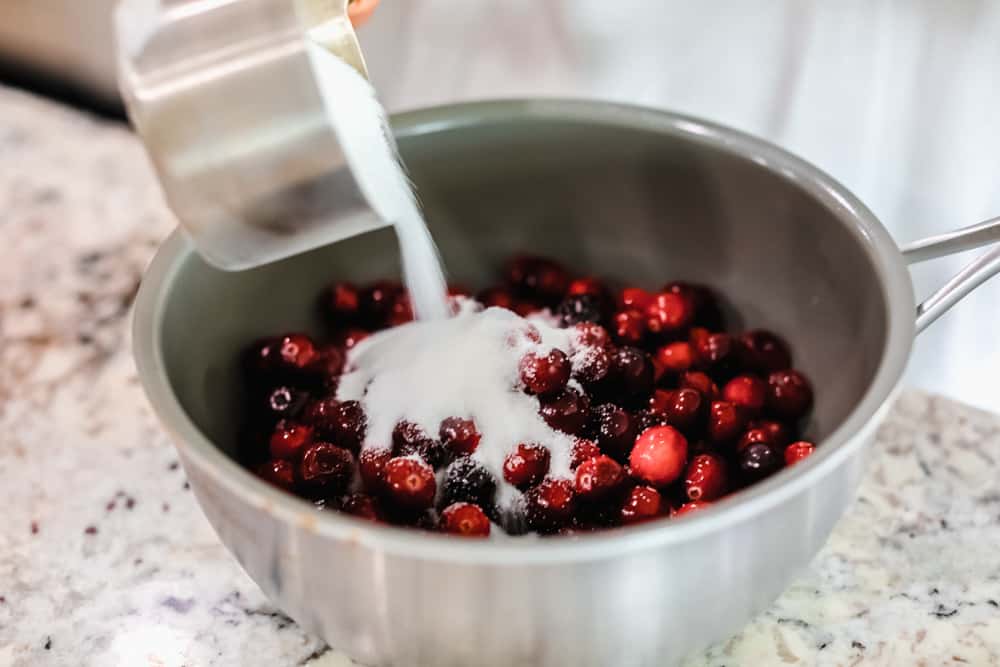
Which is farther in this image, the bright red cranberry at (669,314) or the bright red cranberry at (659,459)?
the bright red cranberry at (669,314)

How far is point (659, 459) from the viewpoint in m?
0.80

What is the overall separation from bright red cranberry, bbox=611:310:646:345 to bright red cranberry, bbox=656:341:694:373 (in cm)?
3

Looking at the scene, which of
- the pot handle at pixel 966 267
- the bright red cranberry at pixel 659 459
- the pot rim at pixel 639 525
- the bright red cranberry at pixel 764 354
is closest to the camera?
the pot rim at pixel 639 525

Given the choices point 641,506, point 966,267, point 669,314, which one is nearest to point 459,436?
point 641,506

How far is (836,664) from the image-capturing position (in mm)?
733

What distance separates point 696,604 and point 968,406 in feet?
1.61

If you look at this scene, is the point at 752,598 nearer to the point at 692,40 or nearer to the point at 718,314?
the point at 718,314

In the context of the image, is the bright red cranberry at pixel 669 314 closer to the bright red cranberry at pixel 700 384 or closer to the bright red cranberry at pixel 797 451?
the bright red cranberry at pixel 700 384

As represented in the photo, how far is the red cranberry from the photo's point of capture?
780 mm

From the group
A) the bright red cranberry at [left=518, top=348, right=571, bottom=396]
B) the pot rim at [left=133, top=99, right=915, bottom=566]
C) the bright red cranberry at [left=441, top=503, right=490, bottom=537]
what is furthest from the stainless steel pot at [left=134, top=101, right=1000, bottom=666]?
the bright red cranberry at [left=518, top=348, right=571, bottom=396]

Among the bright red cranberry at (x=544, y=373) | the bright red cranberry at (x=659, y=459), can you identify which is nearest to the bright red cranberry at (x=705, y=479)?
the bright red cranberry at (x=659, y=459)

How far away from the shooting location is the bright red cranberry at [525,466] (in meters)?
0.77

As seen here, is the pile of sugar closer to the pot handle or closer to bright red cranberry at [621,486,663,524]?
bright red cranberry at [621,486,663,524]

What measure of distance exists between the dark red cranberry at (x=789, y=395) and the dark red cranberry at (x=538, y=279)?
0.73 ft
